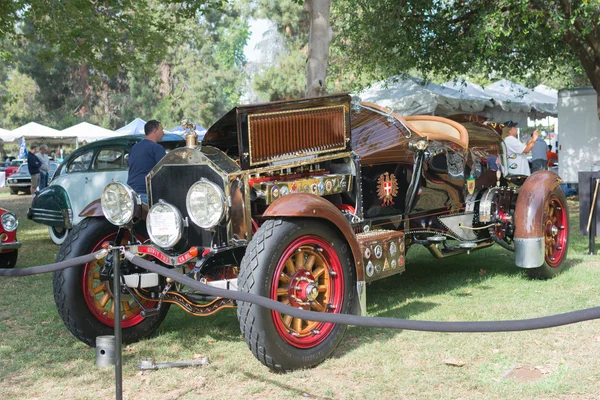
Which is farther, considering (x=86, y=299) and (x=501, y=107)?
(x=501, y=107)

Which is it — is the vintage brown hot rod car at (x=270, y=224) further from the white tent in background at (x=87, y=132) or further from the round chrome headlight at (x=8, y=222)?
the white tent in background at (x=87, y=132)

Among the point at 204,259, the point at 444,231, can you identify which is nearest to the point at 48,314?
the point at 204,259

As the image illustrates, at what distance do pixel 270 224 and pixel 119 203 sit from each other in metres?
1.20

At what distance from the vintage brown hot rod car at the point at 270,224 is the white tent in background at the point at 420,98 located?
35.2ft

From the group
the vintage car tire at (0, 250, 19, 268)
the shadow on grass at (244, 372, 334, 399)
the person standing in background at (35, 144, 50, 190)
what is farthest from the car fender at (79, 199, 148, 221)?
the person standing in background at (35, 144, 50, 190)

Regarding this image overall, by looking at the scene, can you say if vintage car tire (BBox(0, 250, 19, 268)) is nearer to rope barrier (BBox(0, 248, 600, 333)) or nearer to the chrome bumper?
the chrome bumper

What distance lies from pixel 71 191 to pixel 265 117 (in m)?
7.68

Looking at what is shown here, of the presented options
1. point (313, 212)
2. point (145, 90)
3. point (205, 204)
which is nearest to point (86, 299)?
point (205, 204)

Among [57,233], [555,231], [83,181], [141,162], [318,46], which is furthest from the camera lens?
[57,233]

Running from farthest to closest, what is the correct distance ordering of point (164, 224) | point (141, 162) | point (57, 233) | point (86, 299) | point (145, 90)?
point (145, 90) < point (57, 233) < point (141, 162) < point (86, 299) < point (164, 224)

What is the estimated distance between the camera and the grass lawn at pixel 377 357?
4047 millimetres

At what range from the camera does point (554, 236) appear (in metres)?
7.32

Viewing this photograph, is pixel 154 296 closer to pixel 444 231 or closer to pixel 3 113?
pixel 444 231

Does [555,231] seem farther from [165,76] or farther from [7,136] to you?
[165,76]
